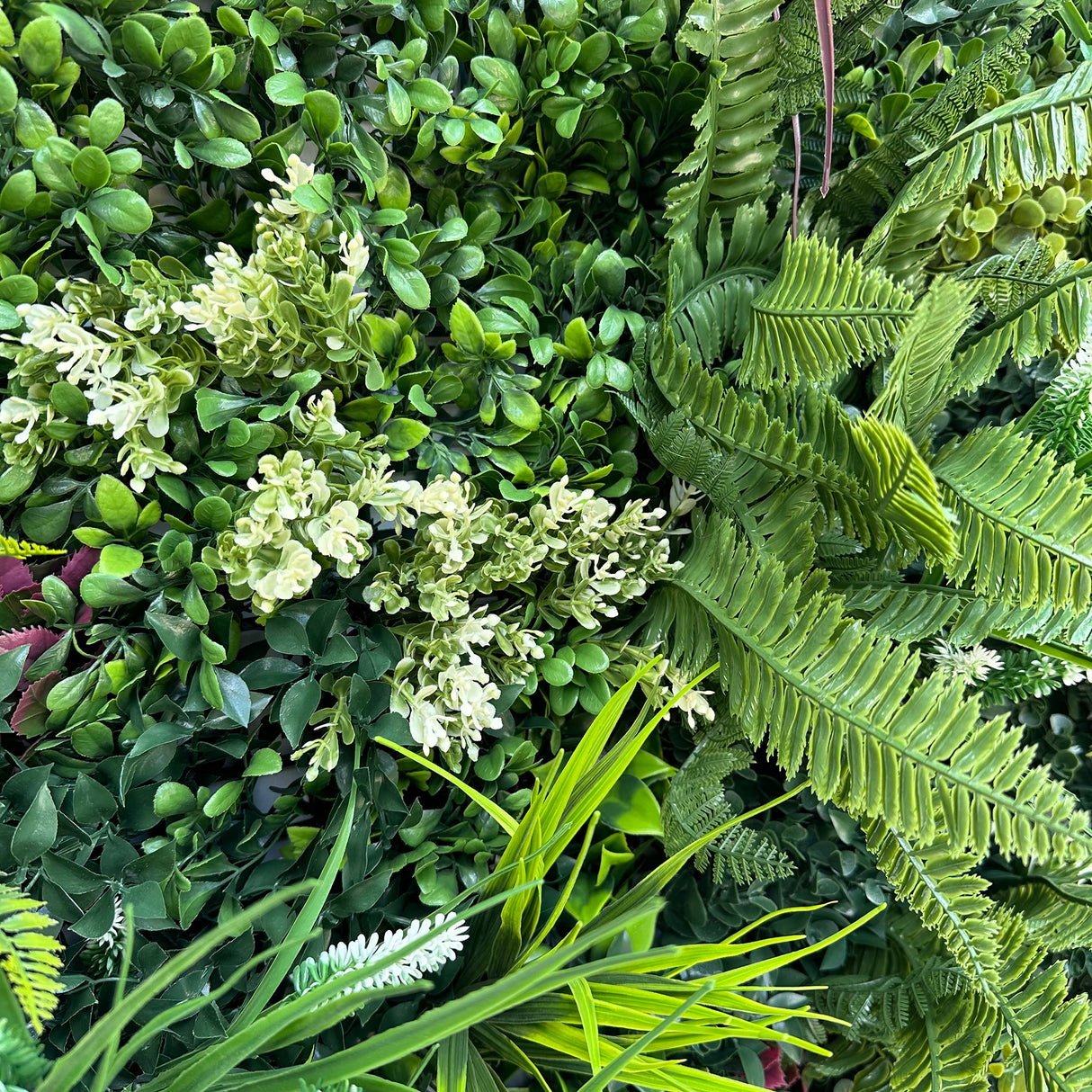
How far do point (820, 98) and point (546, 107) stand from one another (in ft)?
0.89

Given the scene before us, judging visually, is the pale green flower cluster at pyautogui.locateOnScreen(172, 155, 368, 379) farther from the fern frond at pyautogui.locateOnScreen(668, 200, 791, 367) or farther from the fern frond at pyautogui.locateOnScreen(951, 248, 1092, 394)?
the fern frond at pyautogui.locateOnScreen(951, 248, 1092, 394)

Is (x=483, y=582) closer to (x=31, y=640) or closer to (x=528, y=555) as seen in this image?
(x=528, y=555)

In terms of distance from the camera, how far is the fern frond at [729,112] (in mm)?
667

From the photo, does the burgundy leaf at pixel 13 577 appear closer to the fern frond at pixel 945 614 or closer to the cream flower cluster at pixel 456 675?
the cream flower cluster at pixel 456 675

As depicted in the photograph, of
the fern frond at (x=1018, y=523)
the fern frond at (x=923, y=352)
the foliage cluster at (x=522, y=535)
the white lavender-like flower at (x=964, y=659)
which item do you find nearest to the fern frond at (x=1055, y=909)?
the foliage cluster at (x=522, y=535)

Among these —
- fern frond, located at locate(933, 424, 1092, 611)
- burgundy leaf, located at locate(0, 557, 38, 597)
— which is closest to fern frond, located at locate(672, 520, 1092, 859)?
fern frond, located at locate(933, 424, 1092, 611)

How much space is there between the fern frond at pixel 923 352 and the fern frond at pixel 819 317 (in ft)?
0.11

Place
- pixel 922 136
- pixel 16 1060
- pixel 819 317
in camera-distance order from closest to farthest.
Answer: pixel 16 1060
pixel 819 317
pixel 922 136

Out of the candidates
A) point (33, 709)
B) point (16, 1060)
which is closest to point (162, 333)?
point (33, 709)

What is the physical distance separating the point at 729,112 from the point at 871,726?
22.3 inches

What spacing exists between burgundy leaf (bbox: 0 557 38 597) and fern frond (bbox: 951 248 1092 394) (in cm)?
82

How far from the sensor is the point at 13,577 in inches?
22.3

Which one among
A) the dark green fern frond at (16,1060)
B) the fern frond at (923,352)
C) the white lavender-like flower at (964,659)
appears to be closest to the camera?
the dark green fern frond at (16,1060)

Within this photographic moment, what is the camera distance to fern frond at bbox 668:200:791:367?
0.73 meters
